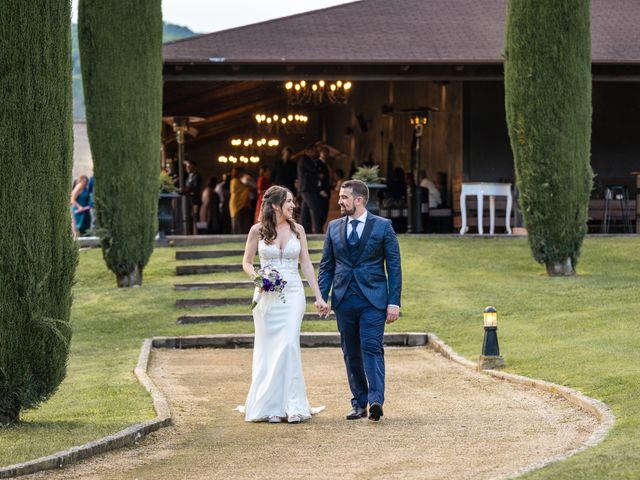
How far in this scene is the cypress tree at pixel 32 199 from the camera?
30.6 feet

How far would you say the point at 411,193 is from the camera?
25094mm

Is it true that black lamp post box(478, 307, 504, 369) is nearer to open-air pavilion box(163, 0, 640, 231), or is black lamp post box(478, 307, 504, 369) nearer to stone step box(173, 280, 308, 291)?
stone step box(173, 280, 308, 291)

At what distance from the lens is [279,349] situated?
10266mm

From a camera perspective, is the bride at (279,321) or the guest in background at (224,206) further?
the guest in background at (224,206)

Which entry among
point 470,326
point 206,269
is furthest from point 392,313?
point 206,269

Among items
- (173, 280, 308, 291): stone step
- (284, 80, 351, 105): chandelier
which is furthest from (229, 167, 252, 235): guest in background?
(173, 280, 308, 291): stone step

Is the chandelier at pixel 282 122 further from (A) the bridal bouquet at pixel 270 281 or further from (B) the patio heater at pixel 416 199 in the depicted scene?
(A) the bridal bouquet at pixel 270 281

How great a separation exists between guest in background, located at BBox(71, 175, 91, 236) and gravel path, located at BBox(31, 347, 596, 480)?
1438 centimetres

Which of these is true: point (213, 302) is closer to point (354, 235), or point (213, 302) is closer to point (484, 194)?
point (484, 194)

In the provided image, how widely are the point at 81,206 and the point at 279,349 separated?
17668 millimetres

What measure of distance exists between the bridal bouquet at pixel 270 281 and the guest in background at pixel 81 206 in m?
16.9

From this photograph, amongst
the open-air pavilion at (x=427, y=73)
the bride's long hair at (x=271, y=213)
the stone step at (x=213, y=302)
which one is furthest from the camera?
the open-air pavilion at (x=427, y=73)

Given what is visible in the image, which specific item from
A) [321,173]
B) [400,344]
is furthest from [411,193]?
[400,344]

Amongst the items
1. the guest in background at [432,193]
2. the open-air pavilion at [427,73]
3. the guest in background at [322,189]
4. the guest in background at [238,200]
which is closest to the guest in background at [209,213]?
the guest in background at [238,200]
